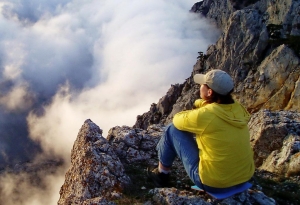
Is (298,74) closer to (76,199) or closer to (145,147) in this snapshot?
(145,147)

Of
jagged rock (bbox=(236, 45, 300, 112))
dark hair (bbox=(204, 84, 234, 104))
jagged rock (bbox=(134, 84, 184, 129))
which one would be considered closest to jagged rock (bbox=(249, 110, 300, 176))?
dark hair (bbox=(204, 84, 234, 104))

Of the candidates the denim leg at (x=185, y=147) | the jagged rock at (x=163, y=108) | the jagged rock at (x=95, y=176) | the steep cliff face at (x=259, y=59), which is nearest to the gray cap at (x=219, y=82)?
the denim leg at (x=185, y=147)

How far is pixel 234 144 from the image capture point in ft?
24.1

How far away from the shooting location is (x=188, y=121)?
7566 millimetres

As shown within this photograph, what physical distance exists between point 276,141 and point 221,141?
8.28 m

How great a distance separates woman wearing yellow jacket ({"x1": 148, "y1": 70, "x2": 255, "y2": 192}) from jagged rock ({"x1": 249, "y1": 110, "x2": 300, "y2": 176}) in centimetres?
565

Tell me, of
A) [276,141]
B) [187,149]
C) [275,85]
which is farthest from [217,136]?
[275,85]

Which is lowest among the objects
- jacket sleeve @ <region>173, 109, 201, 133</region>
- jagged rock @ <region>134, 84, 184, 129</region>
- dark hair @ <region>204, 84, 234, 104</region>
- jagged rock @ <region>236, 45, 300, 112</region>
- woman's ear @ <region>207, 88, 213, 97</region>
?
jacket sleeve @ <region>173, 109, 201, 133</region>

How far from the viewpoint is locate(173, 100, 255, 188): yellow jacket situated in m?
7.22

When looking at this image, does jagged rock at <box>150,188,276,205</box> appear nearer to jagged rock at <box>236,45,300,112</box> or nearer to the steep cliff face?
the steep cliff face

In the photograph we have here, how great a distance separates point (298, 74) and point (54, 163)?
150762 millimetres

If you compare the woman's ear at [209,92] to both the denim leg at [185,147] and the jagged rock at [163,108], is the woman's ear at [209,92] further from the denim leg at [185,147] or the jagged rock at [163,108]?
the jagged rock at [163,108]

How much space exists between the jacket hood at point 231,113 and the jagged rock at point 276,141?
6182 mm

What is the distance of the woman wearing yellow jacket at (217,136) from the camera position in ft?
23.8
